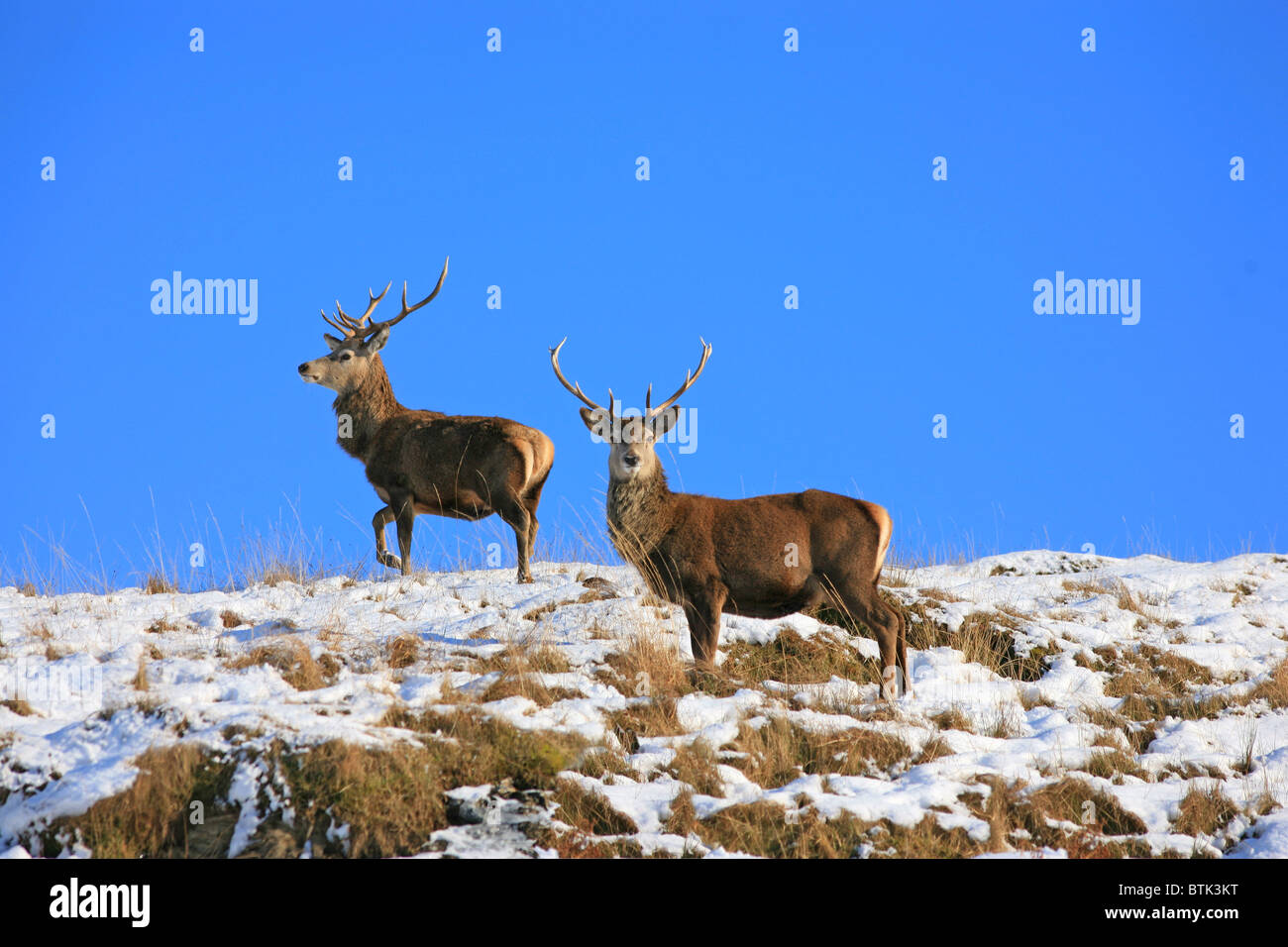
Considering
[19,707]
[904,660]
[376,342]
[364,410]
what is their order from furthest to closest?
[376,342] < [364,410] < [904,660] < [19,707]

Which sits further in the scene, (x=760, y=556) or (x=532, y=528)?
(x=532, y=528)

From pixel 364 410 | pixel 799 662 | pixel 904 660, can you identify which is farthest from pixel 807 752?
pixel 364 410

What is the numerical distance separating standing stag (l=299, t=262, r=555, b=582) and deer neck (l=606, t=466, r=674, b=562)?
2.33 metres

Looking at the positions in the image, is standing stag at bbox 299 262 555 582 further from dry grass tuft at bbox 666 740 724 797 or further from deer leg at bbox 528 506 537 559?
dry grass tuft at bbox 666 740 724 797

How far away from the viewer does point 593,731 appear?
796 cm

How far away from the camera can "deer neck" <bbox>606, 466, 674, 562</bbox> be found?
9852 millimetres

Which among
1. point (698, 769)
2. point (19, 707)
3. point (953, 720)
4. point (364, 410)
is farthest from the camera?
point (364, 410)

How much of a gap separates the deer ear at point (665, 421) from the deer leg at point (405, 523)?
11.8 feet

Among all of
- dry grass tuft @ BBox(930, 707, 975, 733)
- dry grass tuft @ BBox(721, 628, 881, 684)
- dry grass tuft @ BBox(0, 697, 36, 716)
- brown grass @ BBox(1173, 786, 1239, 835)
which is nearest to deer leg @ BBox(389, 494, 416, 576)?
dry grass tuft @ BBox(721, 628, 881, 684)

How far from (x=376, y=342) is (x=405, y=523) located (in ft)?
8.08

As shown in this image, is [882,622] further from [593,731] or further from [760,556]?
[593,731]
